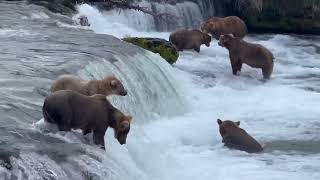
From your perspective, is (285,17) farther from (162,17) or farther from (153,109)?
(153,109)

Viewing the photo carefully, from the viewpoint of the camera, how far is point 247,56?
1593 centimetres

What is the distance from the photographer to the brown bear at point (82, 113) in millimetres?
6781

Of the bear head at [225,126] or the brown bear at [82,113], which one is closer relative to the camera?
the brown bear at [82,113]

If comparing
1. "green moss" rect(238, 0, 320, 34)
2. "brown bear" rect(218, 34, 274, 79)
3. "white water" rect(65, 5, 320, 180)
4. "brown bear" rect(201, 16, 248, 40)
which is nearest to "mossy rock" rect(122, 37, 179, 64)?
"white water" rect(65, 5, 320, 180)

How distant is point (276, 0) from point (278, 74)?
24.1 ft

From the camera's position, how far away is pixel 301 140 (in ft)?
36.0

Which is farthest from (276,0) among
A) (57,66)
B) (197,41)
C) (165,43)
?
(57,66)

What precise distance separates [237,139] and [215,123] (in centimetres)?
142

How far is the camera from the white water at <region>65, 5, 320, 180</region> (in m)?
8.63

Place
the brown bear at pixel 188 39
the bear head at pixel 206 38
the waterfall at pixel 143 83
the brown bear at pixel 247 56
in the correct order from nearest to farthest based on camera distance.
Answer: the waterfall at pixel 143 83, the brown bear at pixel 247 56, the brown bear at pixel 188 39, the bear head at pixel 206 38

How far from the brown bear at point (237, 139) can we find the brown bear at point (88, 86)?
243 centimetres

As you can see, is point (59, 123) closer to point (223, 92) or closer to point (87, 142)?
point (87, 142)

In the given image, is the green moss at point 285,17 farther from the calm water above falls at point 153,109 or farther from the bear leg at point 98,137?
the bear leg at point 98,137

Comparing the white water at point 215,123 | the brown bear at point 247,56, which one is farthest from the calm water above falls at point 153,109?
the brown bear at point 247,56
